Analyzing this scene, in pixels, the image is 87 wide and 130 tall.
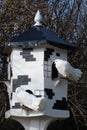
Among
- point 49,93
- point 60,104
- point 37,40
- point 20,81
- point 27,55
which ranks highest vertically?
point 37,40

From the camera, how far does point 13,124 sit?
27.8ft

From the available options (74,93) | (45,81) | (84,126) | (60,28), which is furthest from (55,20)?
(45,81)

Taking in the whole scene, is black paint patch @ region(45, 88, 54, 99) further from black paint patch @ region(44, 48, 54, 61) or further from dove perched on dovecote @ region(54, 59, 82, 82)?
black paint patch @ region(44, 48, 54, 61)

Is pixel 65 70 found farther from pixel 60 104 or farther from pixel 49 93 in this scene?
pixel 60 104

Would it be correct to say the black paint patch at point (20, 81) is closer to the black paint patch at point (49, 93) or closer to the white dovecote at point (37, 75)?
the white dovecote at point (37, 75)

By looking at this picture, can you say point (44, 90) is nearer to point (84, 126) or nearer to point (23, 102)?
point (23, 102)

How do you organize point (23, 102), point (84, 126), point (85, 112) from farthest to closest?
point (84, 126), point (85, 112), point (23, 102)

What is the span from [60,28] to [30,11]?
2.08 ft

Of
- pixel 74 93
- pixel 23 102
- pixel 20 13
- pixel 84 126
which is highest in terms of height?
pixel 20 13

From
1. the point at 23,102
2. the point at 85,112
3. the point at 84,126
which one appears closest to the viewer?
the point at 23,102

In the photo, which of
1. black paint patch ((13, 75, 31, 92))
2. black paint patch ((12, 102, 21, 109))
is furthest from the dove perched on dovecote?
black paint patch ((12, 102, 21, 109))

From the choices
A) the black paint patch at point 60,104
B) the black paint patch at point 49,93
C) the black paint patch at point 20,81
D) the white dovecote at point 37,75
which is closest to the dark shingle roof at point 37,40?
the white dovecote at point 37,75

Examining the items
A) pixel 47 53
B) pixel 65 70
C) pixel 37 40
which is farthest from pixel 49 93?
pixel 37 40

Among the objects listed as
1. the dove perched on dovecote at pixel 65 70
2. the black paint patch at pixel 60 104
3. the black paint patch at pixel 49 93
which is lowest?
the black paint patch at pixel 60 104
